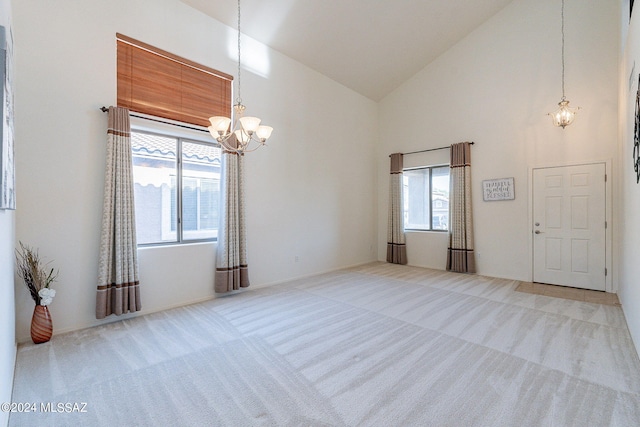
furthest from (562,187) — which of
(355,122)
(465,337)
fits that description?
(355,122)

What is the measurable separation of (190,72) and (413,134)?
4730 millimetres

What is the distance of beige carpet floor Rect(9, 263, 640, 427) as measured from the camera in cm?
181

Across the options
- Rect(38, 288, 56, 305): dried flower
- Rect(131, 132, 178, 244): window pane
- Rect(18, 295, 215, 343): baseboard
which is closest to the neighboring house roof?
Rect(131, 132, 178, 244): window pane

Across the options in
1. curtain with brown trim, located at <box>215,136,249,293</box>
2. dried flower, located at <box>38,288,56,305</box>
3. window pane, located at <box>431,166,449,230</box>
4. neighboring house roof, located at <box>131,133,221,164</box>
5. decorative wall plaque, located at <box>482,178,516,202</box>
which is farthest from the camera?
window pane, located at <box>431,166,449,230</box>

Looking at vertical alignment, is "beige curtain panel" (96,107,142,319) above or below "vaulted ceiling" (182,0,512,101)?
below

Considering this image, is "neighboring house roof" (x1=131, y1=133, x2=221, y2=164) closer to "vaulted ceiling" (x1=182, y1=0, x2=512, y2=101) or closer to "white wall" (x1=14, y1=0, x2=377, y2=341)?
"white wall" (x1=14, y1=0, x2=377, y2=341)

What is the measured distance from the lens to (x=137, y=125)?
357 cm

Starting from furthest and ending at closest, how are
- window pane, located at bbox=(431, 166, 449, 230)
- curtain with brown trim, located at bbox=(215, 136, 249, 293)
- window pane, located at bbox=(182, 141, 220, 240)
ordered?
window pane, located at bbox=(431, 166, 449, 230) → curtain with brown trim, located at bbox=(215, 136, 249, 293) → window pane, located at bbox=(182, 141, 220, 240)

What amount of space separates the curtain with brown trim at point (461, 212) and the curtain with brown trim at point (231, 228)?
4148 mm

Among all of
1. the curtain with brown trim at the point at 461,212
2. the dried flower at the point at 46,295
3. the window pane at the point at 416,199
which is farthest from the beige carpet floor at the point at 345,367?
the window pane at the point at 416,199

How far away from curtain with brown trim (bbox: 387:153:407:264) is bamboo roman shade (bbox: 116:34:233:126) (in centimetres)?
398

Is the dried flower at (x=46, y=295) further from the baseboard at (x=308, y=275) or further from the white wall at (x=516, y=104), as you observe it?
the white wall at (x=516, y=104)

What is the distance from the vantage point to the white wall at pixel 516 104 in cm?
446

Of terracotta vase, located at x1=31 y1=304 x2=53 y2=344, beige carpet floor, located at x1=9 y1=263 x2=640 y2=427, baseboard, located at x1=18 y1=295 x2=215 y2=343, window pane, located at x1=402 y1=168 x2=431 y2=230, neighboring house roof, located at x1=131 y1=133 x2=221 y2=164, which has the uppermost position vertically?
neighboring house roof, located at x1=131 y1=133 x2=221 y2=164
